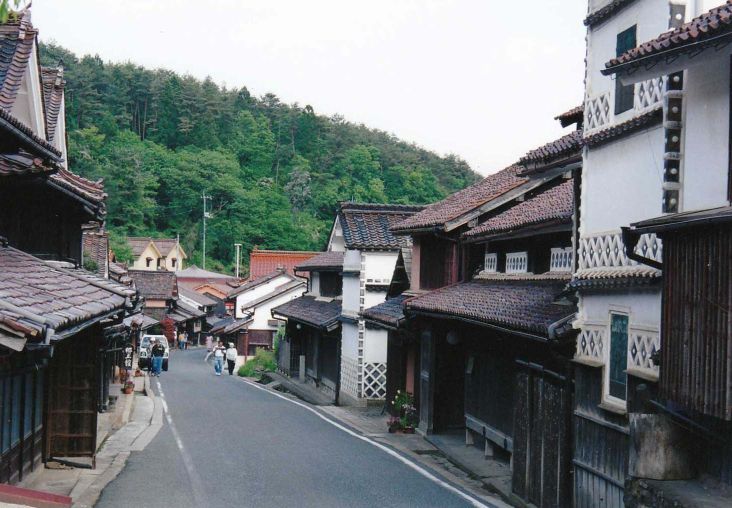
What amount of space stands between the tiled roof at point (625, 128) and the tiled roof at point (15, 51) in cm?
877

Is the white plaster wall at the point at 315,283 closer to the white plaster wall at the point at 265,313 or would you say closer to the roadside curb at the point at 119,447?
the roadside curb at the point at 119,447

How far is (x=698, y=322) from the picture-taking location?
7.75m

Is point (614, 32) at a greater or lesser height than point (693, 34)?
greater

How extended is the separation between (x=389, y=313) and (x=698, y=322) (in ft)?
53.6

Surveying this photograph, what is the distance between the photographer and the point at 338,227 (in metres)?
34.7

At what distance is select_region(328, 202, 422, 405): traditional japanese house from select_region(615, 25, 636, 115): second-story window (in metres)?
17.8

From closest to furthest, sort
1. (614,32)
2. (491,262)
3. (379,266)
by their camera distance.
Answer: (614,32)
(491,262)
(379,266)

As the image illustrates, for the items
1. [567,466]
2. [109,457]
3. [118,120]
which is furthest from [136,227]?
[567,466]

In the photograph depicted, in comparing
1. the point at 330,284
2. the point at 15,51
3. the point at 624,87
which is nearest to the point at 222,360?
the point at 330,284

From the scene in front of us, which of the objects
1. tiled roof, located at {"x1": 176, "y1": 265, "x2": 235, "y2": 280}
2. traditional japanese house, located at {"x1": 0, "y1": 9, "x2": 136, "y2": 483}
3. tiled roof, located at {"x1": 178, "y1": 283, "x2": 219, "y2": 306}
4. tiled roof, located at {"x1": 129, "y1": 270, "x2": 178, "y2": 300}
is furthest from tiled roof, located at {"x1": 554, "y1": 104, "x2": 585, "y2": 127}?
tiled roof, located at {"x1": 176, "y1": 265, "x2": 235, "y2": 280}

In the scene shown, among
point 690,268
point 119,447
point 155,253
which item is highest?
point 155,253

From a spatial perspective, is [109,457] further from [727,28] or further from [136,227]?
[136,227]

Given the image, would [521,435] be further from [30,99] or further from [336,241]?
[336,241]

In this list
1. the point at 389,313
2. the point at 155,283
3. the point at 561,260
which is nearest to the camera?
the point at 561,260
